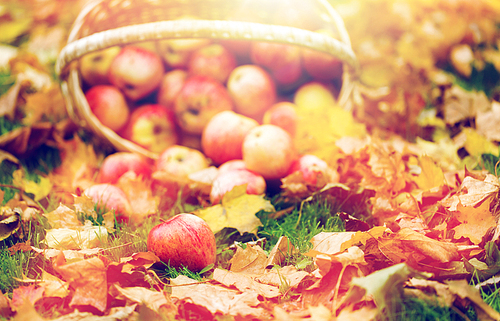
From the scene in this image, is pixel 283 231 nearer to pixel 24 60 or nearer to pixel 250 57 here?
pixel 250 57

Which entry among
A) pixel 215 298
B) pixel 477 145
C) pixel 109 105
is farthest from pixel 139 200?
pixel 477 145

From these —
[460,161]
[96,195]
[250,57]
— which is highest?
[250,57]

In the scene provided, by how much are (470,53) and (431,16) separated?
47 centimetres

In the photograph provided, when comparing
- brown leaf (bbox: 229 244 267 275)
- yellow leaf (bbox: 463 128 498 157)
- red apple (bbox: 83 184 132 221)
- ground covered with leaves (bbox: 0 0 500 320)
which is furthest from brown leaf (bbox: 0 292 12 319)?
yellow leaf (bbox: 463 128 498 157)

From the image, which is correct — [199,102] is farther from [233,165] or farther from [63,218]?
[63,218]

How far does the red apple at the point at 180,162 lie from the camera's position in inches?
60.6

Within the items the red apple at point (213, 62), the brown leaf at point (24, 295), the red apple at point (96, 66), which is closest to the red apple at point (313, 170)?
the red apple at point (213, 62)

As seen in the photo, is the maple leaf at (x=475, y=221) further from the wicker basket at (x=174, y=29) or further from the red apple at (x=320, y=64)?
the red apple at (x=320, y=64)

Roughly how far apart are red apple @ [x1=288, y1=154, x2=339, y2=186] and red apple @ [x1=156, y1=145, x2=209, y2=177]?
1.34ft

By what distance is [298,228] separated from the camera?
1.25 meters

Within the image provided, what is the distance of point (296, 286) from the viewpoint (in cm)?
94

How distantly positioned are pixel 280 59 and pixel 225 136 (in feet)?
2.02

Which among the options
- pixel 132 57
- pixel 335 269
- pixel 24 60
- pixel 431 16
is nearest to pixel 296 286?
pixel 335 269

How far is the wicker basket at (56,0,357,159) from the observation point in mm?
1411
